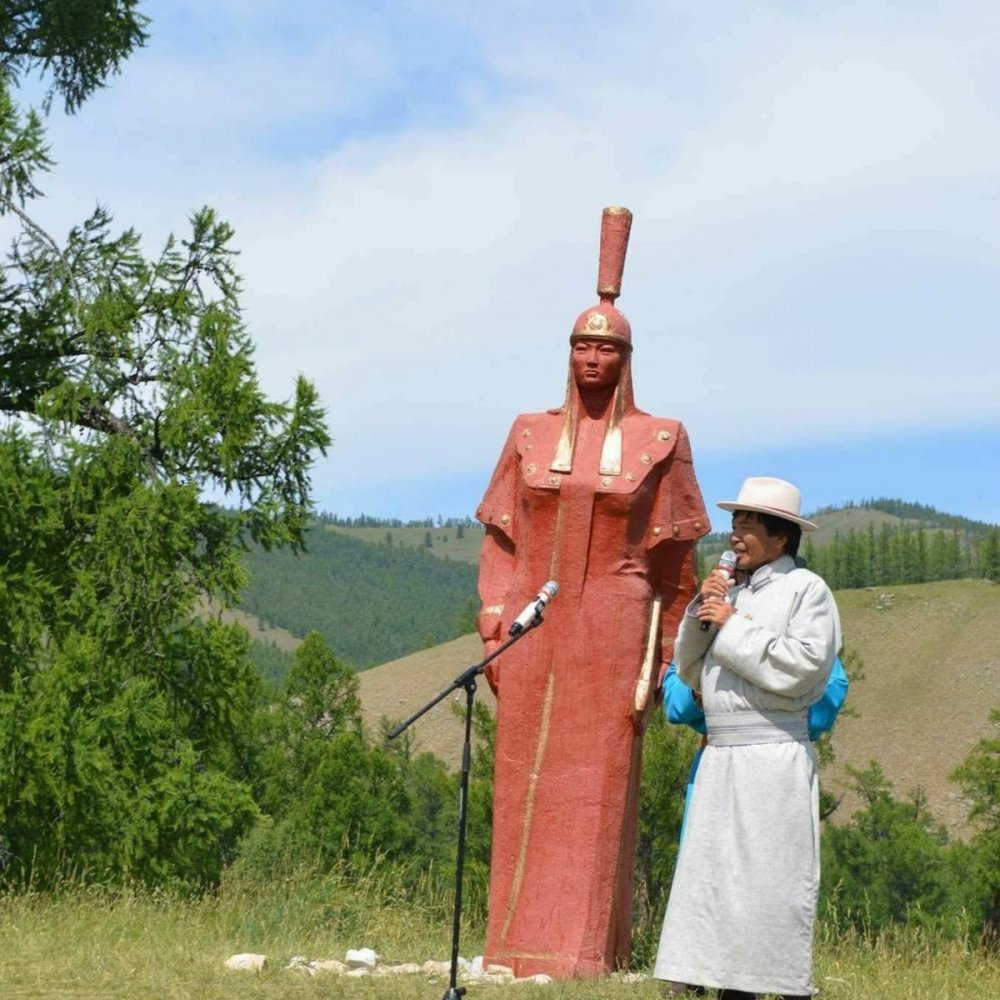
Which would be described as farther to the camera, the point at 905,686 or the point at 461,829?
the point at 905,686

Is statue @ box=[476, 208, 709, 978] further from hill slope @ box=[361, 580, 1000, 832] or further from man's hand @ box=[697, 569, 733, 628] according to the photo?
hill slope @ box=[361, 580, 1000, 832]

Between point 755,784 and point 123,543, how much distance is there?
30.5 feet

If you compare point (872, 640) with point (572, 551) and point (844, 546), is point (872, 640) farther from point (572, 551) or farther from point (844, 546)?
point (572, 551)

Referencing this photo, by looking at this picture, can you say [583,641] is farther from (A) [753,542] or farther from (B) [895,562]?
(B) [895,562]

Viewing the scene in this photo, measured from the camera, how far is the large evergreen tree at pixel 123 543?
13719 millimetres

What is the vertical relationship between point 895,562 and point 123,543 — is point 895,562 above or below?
above

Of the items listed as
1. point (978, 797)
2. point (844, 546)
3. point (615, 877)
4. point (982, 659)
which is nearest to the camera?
point (615, 877)

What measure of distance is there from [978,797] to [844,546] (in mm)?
91960

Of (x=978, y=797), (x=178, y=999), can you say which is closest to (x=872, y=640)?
(x=978, y=797)

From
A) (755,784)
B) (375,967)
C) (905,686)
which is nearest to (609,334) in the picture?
(755,784)

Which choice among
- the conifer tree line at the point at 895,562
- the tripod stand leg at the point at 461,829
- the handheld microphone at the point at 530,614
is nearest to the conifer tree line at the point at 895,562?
the conifer tree line at the point at 895,562

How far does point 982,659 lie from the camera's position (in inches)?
3647

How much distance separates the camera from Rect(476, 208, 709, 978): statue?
806 centimetres

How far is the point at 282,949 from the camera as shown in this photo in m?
8.27
